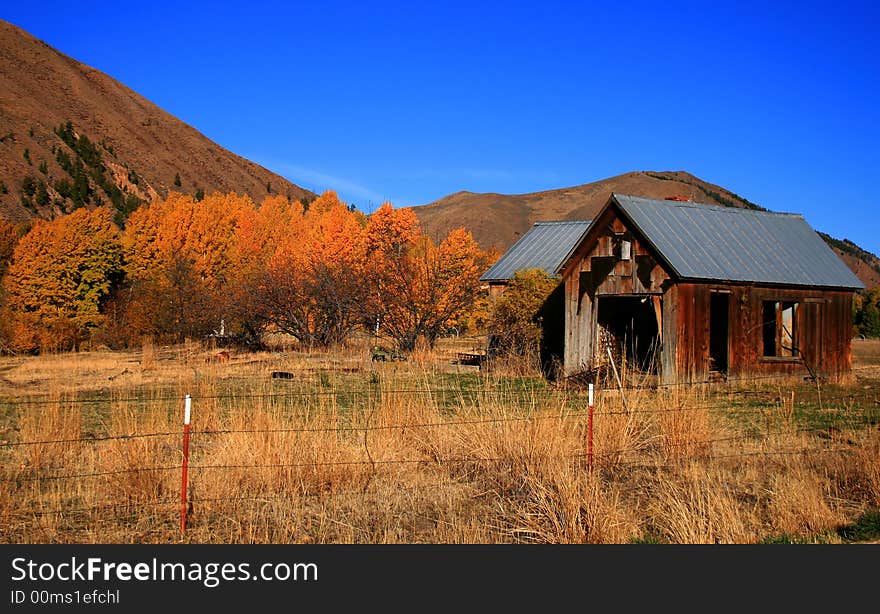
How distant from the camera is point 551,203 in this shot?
17425 centimetres

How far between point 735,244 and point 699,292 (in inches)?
122

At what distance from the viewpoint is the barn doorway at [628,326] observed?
74.5 feet

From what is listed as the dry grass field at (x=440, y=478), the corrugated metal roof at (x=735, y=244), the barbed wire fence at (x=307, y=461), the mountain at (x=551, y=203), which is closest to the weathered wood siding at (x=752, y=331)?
the corrugated metal roof at (x=735, y=244)

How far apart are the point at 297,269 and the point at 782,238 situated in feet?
59.7

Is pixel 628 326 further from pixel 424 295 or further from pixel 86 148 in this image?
pixel 86 148

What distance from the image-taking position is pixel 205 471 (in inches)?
350

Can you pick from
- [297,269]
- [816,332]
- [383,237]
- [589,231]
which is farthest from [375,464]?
[383,237]

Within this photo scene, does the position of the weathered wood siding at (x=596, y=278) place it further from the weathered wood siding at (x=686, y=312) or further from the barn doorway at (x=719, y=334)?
the barn doorway at (x=719, y=334)

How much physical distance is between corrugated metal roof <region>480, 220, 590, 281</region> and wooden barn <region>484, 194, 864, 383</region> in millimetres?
5549

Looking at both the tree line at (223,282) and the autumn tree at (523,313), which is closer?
the autumn tree at (523,313)

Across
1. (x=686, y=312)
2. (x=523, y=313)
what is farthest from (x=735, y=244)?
(x=523, y=313)

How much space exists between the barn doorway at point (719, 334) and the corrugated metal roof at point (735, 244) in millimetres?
1277

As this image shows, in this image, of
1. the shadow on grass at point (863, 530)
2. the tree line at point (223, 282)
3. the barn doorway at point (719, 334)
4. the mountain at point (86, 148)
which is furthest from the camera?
the mountain at point (86, 148)
